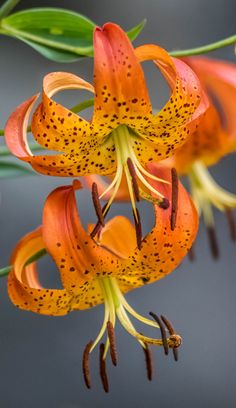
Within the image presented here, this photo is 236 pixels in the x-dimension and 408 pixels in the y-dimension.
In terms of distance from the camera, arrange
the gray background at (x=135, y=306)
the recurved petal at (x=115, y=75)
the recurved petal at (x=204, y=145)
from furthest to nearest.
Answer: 1. the gray background at (x=135, y=306)
2. the recurved petal at (x=204, y=145)
3. the recurved petal at (x=115, y=75)

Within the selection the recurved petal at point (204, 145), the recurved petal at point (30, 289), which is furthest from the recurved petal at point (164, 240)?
the recurved petal at point (204, 145)

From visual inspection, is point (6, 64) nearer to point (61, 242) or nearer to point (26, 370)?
point (26, 370)

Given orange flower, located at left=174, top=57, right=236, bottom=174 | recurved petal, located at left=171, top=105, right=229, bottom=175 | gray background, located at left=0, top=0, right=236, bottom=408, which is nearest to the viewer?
orange flower, located at left=174, top=57, right=236, bottom=174

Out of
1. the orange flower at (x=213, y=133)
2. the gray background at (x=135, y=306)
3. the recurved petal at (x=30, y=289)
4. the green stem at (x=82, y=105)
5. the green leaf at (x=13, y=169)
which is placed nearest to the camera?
the green stem at (x=82, y=105)

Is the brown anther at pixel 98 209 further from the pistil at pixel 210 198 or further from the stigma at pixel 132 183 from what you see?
the pistil at pixel 210 198

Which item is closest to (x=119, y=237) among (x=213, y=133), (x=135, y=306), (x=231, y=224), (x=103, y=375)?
(x=103, y=375)

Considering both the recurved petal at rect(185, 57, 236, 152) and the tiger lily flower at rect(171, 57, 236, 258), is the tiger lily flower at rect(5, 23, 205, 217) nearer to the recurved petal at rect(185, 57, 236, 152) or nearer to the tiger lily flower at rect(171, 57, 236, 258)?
the recurved petal at rect(185, 57, 236, 152)

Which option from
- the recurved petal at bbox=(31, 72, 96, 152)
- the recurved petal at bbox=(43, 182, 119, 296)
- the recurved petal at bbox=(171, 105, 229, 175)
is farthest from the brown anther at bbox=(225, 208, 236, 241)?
the recurved petal at bbox=(31, 72, 96, 152)
